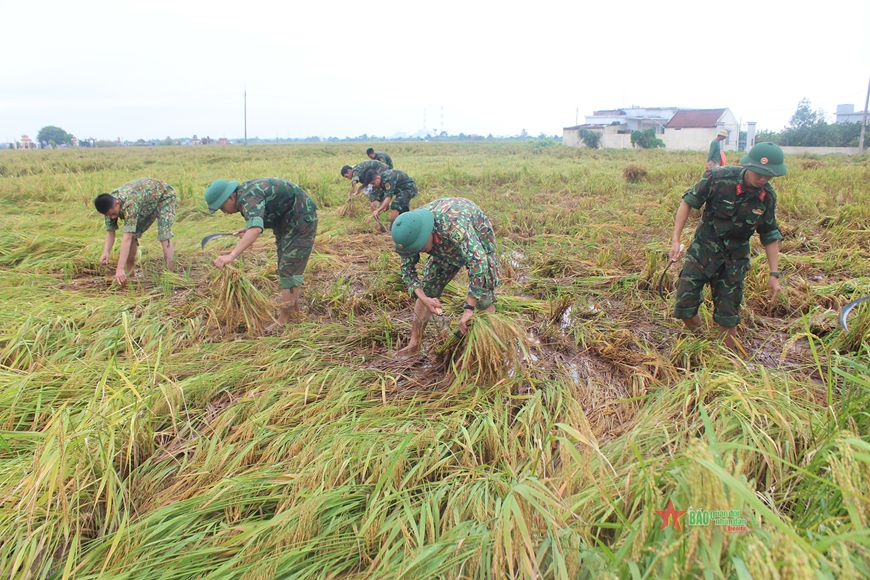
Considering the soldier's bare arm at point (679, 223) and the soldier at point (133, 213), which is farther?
the soldier at point (133, 213)

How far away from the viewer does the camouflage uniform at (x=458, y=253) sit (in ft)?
9.21

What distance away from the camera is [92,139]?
5847cm

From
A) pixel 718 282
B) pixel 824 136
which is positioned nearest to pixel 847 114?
pixel 824 136

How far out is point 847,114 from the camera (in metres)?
48.3

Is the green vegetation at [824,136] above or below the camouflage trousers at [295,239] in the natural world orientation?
above

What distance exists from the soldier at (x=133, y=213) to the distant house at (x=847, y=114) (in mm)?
59403

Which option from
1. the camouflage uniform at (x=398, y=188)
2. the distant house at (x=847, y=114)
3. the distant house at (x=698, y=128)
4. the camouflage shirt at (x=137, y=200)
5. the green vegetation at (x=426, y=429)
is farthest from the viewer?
the distant house at (x=847, y=114)

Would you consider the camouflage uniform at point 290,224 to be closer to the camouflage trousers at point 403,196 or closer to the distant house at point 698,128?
the camouflage trousers at point 403,196

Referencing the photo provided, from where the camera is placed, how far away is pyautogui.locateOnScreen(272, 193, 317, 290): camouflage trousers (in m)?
4.18

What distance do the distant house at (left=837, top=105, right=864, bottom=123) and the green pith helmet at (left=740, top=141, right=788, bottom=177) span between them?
190 feet

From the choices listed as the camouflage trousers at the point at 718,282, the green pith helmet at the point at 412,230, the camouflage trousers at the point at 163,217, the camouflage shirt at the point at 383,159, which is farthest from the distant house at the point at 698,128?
the green pith helmet at the point at 412,230

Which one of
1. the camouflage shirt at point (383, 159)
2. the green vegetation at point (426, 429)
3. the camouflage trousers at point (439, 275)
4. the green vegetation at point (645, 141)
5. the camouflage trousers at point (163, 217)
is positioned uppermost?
the green vegetation at point (645, 141)

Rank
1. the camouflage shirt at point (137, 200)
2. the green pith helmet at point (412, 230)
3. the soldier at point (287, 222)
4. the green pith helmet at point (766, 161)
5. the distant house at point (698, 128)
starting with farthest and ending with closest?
the distant house at point (698, 128) → the camouflage shirt at point (137, 200) → the soldier at point (287, 222) → the green pith helmet at point (766, 161) → the green pith helmet at point (412, 230)

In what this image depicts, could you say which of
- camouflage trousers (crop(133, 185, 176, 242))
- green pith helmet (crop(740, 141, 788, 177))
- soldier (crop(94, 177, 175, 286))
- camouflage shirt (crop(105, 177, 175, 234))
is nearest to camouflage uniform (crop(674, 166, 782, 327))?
green pith helmet (crop(740, 141, 788, 177))
